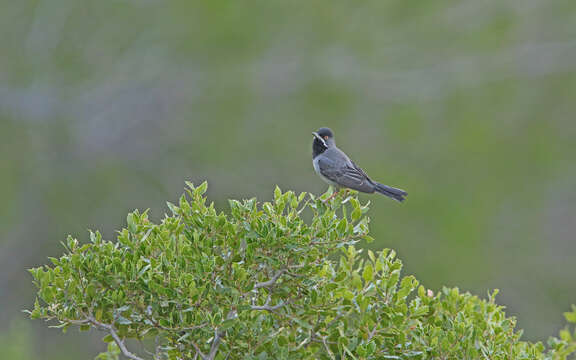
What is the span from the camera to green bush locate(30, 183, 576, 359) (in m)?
2.79

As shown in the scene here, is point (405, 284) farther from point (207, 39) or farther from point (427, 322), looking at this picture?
point (207, 39)

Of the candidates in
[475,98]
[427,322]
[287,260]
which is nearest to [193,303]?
[287,260]

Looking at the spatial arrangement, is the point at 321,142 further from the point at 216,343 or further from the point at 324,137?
the point at 216,343

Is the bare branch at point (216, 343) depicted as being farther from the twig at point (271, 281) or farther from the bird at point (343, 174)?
the bird at point (343, 174)

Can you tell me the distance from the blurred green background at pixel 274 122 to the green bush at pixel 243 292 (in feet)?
28.2

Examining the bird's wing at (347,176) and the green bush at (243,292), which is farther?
the bird's wing at (347,176)

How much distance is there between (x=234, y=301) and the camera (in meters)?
2.77

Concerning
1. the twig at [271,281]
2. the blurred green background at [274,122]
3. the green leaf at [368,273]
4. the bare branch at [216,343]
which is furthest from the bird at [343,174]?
the blurred green background at [274,122]

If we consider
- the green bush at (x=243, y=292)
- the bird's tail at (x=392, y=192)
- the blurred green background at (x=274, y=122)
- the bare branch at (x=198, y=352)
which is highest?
the blurred green background at (x=274, y=122)

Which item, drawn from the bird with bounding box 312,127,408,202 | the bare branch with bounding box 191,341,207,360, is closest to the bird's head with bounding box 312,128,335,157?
the bird with bounding box 312,127,408,202

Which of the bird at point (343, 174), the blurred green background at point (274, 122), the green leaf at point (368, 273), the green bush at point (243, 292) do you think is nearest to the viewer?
the green bush at point (243, 292)

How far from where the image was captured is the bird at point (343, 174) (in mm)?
4410

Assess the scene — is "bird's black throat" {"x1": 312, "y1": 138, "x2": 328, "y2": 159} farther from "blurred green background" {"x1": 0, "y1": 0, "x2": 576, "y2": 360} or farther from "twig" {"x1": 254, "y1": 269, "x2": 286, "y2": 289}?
"blurred green background" {"x1": 0, "y1": 0, "x2": 576, "y2": 360}

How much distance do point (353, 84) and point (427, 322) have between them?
33.9ft
